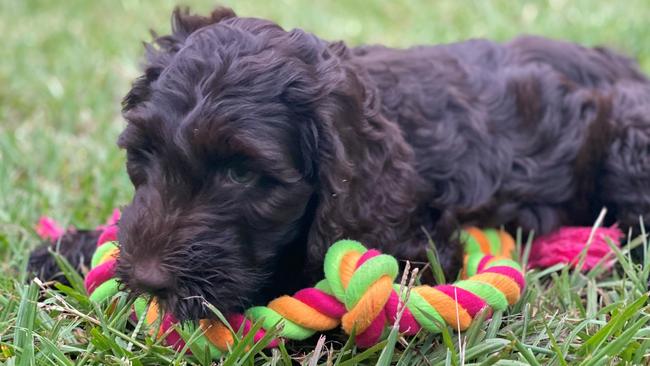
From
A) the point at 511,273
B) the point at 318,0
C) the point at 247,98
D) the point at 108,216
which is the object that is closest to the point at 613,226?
the point at 511,273

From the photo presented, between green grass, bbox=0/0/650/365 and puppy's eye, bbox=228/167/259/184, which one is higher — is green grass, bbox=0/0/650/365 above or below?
below

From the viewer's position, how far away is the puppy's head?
228cm

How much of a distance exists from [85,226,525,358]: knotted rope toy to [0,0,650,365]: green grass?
66 millimetres

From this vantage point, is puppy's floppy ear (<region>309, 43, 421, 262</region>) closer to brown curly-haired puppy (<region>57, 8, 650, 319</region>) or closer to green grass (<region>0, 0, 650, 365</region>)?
brown curly-haired puppy (<region>57, 8, 650, 319</region>)

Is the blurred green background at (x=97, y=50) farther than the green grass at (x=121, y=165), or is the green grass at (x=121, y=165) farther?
the blurred green background at (x=97, y=50)

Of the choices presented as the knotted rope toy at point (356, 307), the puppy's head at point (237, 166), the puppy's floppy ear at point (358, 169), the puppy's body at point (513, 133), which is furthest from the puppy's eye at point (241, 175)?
the puppy's body at point (513, 133)

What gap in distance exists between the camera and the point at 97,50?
5.95 meters

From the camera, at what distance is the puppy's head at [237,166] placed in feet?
7.47

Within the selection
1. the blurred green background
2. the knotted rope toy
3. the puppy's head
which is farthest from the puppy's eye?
the blurred green background

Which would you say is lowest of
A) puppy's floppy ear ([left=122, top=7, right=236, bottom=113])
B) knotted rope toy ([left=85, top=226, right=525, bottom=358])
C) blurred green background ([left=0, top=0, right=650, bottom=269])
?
knotted rope toy ([left=85, top=226, right=525, bottom=358])

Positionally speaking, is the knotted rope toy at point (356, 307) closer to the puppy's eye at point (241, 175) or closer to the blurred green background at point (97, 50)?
the puppy's eye at point (241, 175)

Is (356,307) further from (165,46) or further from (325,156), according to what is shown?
(165,46)

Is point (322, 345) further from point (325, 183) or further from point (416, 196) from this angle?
point (416, 196)

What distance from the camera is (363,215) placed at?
2.59m
